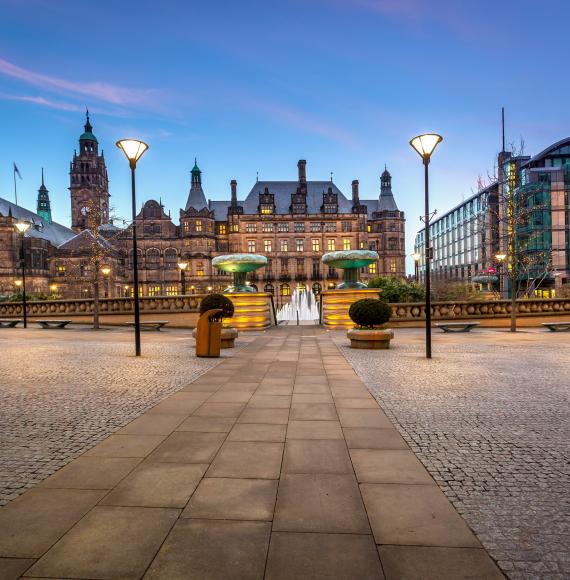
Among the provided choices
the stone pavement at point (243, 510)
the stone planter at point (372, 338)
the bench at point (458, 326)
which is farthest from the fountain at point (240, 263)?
the stone pavement at point (243, 510)

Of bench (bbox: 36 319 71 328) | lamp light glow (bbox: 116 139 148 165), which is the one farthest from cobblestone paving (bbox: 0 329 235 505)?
bench (bbox: 36 319 71 328)

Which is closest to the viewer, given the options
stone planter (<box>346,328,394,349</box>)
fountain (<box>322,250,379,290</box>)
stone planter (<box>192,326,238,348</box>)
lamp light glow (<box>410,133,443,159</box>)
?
lamp light glow (<box>410,133,443,159</box>)

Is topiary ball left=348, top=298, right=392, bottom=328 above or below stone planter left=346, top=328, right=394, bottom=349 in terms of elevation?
above

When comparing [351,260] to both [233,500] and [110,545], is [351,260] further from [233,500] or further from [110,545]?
[110,545]

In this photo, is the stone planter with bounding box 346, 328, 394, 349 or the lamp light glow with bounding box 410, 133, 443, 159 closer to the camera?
the lamp light glow with bounding box 410, 133, 443, 159

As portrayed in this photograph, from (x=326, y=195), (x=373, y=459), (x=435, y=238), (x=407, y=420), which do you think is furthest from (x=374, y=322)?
(x=435, y=238)

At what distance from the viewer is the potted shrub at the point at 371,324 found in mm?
14234

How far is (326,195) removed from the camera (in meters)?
69.4

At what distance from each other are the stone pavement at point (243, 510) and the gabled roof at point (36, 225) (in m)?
73.6

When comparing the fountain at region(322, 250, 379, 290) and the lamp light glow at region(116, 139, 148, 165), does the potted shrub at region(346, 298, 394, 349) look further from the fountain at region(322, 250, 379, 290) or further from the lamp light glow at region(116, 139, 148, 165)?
the fountain at region(322, 250, 379, 290)

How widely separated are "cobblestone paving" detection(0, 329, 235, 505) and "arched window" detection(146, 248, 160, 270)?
5276 centimetres

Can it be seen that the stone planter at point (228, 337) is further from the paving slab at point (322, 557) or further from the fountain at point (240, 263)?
the paving slab at point (322, 557)

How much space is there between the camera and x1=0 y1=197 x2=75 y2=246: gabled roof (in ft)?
223

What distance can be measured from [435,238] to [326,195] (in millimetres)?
46156
